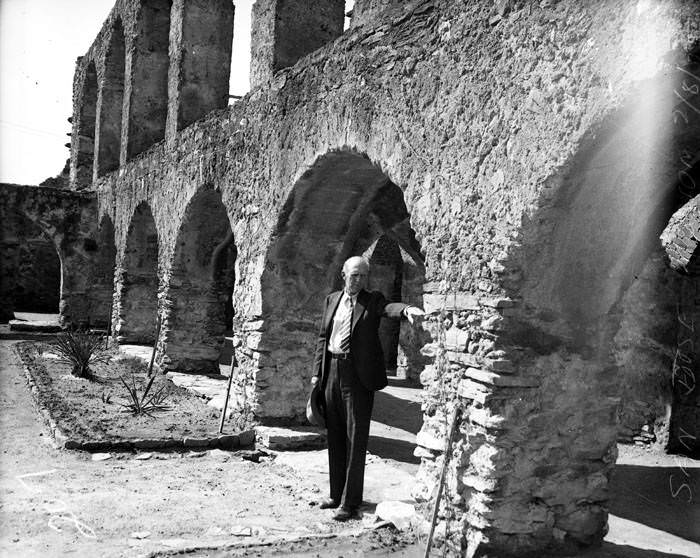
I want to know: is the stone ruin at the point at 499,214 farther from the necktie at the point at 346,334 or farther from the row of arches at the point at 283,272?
the necktie at the point at 346,334

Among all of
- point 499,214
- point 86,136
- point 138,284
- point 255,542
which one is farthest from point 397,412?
point 86,136

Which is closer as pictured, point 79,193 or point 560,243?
point 560,243

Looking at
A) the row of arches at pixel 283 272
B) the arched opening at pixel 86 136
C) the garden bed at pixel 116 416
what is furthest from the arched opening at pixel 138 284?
the arched opening at pixel 86 136

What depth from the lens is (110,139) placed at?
53.6 ft

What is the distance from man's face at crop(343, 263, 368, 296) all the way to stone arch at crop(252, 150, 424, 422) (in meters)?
1.98

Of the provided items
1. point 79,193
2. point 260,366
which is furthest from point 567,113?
point 79,193

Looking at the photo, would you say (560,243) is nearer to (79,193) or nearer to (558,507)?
(558,507)

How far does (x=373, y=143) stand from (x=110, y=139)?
12.7m

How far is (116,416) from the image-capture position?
23.8ft

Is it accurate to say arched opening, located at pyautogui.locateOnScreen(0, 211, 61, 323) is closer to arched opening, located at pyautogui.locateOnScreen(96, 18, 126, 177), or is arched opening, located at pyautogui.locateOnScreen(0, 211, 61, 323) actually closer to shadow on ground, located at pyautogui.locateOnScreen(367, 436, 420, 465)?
arched opening, located at pyautogui.locateOnScreen(96, 18, 126, 177)

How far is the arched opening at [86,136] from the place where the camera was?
1806 cm

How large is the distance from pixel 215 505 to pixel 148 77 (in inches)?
410

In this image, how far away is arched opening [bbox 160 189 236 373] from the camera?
32.6 feet

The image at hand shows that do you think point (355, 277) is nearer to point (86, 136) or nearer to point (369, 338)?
point (369, 338)
